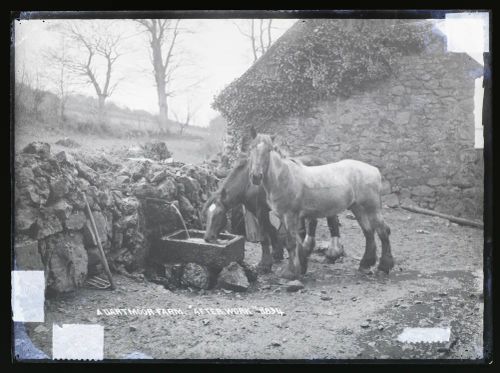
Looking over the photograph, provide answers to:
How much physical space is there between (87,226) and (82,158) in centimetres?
64

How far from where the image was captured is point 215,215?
4.08 meters

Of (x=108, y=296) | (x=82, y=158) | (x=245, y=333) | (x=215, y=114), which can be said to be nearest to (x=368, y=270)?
(x=245, y=333)

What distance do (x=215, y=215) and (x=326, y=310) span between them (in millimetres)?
1341

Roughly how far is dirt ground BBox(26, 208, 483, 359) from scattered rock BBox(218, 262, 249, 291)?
0.06 meters

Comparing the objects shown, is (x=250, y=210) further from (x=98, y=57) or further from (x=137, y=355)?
(x=98, y=57)

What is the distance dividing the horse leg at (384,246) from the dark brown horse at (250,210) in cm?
38

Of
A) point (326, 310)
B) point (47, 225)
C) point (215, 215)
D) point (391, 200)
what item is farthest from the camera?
point (391, 200)

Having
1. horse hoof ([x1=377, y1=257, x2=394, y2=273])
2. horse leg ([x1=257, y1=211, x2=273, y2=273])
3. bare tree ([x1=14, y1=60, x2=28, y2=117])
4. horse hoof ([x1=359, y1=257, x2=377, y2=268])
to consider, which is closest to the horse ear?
horse leg ([x1=257, y1=211, x2=273, y2=273])

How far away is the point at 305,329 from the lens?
12.9 feet

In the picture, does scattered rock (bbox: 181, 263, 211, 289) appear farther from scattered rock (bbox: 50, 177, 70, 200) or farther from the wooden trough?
scattered rock (bbox: 50, 177, 70, 200)

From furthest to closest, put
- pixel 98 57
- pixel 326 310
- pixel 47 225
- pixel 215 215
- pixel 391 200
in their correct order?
pixel 391 200
pixel 98 57
pixel 215 215
pixel 326 310
pixel 47 225

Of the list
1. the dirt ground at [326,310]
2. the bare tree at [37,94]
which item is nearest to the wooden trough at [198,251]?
the dirt ground at [326,310]

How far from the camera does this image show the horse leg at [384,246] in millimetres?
4148

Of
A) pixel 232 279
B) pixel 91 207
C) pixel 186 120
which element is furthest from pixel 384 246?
pixel 91 207
